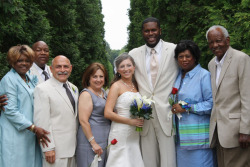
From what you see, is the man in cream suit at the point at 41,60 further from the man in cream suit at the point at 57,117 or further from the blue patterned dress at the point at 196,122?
the blue patterned dress at the point at 196,122

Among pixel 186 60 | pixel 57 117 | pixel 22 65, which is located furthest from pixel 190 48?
pixel 22 65

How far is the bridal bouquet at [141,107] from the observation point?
4.42 metres

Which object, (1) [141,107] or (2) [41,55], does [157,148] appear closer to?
(1) [141,107]

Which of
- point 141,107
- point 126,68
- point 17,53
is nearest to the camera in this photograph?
point 17,53

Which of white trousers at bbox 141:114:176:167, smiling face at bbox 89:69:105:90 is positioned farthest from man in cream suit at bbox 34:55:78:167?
white trousers at bbox 141:114:176:167

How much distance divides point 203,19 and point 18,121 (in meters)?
7.18

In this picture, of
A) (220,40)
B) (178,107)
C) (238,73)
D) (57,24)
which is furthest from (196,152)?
(57,24)

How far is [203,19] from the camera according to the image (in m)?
9.09

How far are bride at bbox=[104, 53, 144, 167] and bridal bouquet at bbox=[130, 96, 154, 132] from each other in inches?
6.8

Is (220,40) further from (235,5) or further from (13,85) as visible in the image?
(235,5)

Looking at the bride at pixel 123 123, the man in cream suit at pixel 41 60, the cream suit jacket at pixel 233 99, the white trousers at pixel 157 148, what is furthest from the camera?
the man in cream suit at pixel 41 60

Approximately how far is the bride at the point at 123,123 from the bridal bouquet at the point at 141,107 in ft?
0.57

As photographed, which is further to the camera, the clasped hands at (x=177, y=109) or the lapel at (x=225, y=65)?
the clasped hands at (x=177, y=109)

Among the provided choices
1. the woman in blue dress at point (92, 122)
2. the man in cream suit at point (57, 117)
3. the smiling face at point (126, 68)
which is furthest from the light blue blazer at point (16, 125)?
the smiling face at point (126, 68)
